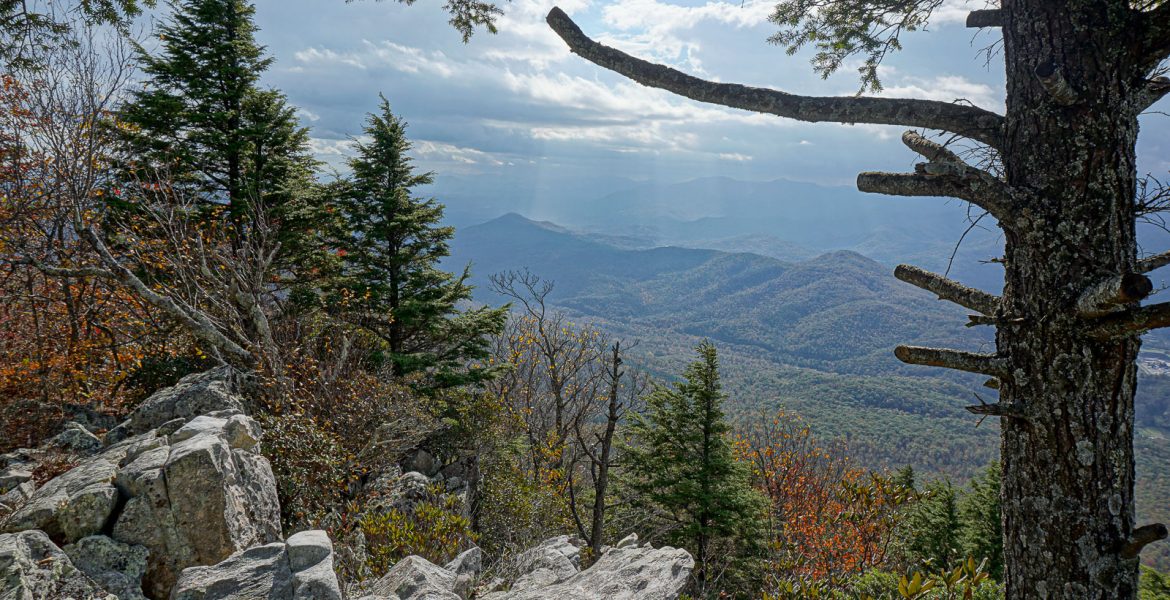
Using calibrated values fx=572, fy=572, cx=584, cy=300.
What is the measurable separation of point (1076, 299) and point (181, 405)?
10.9 metres

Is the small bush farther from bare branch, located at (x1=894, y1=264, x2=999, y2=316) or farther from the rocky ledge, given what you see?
bare branch, located at (x1=894, y1=264, x2=999, y2=316)

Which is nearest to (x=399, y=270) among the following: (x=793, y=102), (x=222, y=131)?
(x=222, y=131)

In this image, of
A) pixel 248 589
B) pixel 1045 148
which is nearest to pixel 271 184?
pixel 248 589

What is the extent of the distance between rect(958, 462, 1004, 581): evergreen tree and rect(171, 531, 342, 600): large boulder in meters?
12.4

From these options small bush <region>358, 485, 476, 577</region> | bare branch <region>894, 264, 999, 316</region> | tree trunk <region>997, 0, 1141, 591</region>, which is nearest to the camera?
tree trunk <region>997, 0, 1141, 591</region>

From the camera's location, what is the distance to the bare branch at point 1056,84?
272 cm

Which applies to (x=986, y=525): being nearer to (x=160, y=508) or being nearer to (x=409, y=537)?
(x=409, y=537)

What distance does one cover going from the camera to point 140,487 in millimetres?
6156

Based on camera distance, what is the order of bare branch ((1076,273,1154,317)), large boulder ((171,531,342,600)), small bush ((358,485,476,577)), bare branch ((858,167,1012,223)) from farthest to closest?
small bush ((358,485,476,577))
large boulder ((171,531,342,600))
bare branch ((858,167,1012,223))
bare branch ((1076,273,1154,317))

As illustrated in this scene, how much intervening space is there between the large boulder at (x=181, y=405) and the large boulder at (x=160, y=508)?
220 centimetres

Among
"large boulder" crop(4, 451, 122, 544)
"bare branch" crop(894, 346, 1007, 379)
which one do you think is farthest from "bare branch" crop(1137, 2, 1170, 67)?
"large boulder" crop(4, 451, 122, 544)

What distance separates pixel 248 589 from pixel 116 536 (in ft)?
7.83

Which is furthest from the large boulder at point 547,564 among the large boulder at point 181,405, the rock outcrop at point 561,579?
the large boulder at point 181,405

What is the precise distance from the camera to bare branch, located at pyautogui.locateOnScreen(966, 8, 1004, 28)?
3.60m
